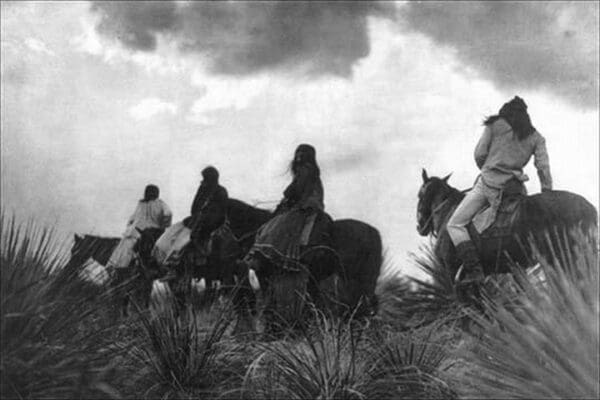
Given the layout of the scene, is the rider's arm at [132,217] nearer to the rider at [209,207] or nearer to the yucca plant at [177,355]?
the rider at [209,207]

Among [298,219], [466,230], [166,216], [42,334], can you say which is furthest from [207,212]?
[42,334]

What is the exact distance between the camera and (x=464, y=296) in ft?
28.2

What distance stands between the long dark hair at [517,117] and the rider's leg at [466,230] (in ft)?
2.04

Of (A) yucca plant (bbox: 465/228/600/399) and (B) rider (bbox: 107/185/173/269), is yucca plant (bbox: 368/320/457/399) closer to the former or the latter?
(A) yucca plant (bbox: 465/228/600/399)

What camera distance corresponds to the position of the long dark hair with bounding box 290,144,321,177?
9.61 m

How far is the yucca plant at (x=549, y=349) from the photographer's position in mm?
4258

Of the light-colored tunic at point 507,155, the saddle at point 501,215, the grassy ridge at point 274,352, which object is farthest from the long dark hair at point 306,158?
the grassy ridge at point 274,352

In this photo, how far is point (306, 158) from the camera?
9617 mm

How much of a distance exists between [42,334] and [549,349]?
2.47 m

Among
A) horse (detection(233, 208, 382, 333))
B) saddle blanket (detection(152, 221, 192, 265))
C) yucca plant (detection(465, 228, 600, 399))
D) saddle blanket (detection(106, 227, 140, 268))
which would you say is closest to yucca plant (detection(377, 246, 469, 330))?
horse (detection(233, 208, 382, 333))

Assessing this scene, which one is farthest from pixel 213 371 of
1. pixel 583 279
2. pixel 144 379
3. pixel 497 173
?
pixel 497 173

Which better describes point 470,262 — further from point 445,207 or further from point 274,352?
point 274,352

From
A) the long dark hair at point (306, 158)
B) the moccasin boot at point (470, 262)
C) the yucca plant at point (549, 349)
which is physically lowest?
the yucca plant at point (549, 349)

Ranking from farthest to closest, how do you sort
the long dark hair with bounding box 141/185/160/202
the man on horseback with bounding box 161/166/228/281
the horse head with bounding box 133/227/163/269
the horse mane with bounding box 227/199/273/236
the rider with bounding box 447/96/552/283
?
1. the long dark hair with bounding box 141/185/160/202
2. the horse head with bounding box 133/227/163/269
3. the horse mane with bounding box 227/199/273/236
4. the man on horseback with bounding box 161/166/228/281
5. the rider with bounding box 447/96/552/283
